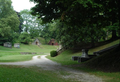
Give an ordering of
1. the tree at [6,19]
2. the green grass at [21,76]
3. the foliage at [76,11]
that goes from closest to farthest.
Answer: the green grass at [21,76] → the foliage at [76,11] → the tree at [6,19]

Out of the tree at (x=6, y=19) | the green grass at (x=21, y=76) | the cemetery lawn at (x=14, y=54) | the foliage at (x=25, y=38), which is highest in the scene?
the tree at (x=6, y=19)

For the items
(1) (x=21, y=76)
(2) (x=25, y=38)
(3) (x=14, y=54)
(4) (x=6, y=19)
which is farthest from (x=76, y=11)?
(2) (x=25, y=38)

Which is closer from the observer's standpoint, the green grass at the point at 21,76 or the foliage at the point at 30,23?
the green grass at the point at 21,76

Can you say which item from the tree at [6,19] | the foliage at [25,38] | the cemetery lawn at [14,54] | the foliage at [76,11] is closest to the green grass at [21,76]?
→ the foliage at [76,11]

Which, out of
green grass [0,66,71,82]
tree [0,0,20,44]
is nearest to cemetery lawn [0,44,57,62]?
tree [0,0,20,44]

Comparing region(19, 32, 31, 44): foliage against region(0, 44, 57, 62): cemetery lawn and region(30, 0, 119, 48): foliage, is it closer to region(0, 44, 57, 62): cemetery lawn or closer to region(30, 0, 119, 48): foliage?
region(0, 44, 57, 62): cemetery lawn

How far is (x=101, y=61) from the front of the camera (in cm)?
1179

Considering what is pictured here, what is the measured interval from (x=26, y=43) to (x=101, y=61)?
55.1 m

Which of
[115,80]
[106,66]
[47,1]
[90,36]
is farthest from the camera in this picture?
[90,36]

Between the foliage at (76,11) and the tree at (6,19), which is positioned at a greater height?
the tree at (6,19)

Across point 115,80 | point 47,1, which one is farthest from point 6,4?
point 115,80

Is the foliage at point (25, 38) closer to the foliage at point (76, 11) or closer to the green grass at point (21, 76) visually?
the foliage at point (76, 11)

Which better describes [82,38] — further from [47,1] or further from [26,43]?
[26,43]

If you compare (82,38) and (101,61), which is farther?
(82,38)
